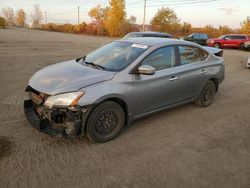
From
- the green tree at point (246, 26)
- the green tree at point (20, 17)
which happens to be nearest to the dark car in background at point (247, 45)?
the green tree at point (246, 26)

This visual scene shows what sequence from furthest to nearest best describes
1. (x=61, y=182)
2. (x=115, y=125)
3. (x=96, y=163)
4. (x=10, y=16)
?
(x=10, y=16), (x=115, y=125), (x=96, y=163), (x=61, y=182)

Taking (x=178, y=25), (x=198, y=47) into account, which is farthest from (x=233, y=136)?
(x=178, y=25)

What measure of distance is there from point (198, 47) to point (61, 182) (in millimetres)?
4134

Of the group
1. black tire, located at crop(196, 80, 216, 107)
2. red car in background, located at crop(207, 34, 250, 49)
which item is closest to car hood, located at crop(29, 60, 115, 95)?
black tire, located at crop(196, 80, 216, 107)

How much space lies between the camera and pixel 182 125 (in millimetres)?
4574

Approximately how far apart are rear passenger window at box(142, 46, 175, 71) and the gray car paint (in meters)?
0.08

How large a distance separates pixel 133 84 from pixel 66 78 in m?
1.09

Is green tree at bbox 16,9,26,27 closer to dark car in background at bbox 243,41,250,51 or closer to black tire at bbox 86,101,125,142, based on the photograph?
dark car in background at bbox 243,41,250,51

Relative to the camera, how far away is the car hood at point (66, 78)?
342cm

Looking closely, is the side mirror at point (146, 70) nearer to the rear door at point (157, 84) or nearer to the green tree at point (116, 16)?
the rear door at point (157, 84)

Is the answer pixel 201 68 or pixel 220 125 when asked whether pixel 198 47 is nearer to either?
pixel 201 68

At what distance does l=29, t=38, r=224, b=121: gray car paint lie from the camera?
3482 millimetres

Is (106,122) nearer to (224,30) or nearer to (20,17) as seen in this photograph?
(224,30)

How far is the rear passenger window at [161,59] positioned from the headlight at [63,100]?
1420mm
